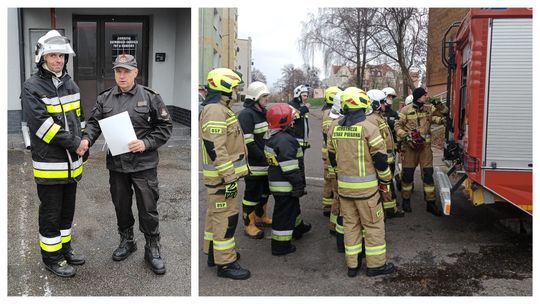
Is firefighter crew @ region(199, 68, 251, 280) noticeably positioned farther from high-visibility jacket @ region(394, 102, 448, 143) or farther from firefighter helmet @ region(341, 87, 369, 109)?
high-visibility jacket @ region(394, 102, 448, 143)

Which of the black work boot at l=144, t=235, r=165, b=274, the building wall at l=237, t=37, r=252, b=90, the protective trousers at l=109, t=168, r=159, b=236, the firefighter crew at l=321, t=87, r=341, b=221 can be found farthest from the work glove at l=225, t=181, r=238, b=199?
the building wall at l=237, t=37, r=252, b=90

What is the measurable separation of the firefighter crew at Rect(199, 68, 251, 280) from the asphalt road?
40 centimetres

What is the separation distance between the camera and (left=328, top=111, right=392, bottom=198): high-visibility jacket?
4.30 m

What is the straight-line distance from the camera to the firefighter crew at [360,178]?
4.32m

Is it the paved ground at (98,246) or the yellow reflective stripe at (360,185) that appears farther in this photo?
the yellow reflective stripe at (360,185)

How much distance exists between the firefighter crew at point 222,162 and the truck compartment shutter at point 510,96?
2.38 metres

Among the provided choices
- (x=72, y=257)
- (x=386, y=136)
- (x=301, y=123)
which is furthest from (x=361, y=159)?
(x=72, y=257)

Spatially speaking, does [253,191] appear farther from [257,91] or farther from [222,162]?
[222,162]

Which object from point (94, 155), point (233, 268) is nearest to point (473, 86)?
point (233, 268)

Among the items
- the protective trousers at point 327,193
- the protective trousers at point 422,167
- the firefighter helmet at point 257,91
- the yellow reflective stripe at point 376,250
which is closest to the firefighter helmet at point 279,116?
the firefighter helmet at point 257,91

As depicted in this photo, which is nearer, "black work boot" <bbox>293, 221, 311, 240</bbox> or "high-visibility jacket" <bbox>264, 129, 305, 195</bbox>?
"high-visibility jacket" <bbox>264, 129, 305, 195</bbox>

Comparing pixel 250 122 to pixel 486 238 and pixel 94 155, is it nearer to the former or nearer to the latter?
pixel 486 238

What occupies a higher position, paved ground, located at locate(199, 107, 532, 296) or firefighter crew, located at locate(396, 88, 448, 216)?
firefighter crew, located at locate(396, 88, 448, 216)

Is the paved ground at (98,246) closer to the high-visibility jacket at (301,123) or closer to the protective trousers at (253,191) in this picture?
the protective trousers at (253,191)
